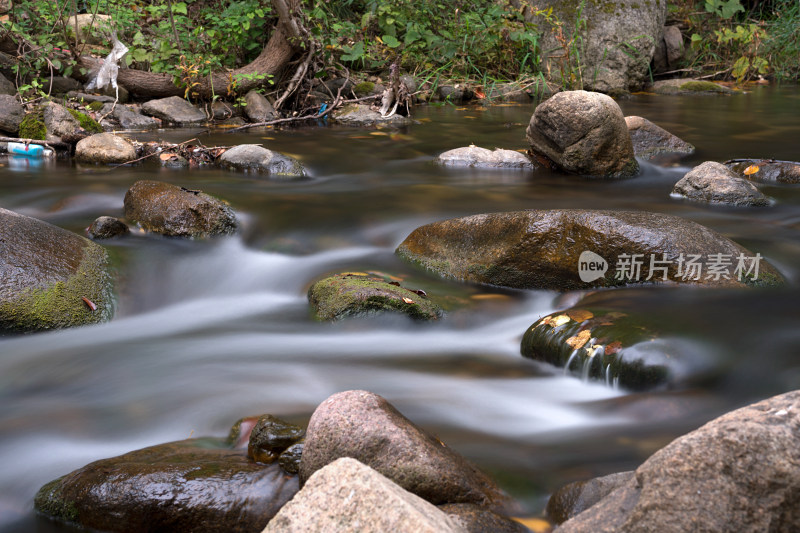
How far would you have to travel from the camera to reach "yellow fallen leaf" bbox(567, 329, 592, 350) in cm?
313

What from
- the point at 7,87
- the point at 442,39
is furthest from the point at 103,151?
the point at 442,39

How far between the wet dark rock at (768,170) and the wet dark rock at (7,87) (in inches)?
325

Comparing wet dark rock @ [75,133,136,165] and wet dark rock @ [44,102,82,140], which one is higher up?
wet dark rock @ [44,102,82,140]

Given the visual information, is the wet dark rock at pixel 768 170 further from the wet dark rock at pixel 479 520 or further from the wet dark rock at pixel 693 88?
the wet dark rock at pixel 693 88

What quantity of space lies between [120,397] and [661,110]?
9.22 metres

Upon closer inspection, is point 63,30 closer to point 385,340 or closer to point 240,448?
point 385,340

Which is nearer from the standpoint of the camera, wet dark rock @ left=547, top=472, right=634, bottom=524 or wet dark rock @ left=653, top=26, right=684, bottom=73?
wet dark rock @ left=547, top=472, right=634, bottom=524

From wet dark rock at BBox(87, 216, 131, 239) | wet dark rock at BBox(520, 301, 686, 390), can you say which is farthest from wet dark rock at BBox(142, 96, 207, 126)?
wet dark rock at BBox(520, 301, 686, 390)

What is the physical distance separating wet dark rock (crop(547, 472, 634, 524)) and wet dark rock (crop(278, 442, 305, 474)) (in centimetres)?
78

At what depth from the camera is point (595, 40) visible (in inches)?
474

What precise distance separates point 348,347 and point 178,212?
2.01m

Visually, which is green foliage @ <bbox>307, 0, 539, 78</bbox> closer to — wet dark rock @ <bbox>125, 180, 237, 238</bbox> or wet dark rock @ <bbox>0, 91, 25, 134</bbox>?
wet dark rock @ <bbox>0, 91, 25, 134</bbox>

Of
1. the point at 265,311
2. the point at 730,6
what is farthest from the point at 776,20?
the point at 265,311

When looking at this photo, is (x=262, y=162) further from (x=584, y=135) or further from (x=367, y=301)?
(x=367, y=301)
